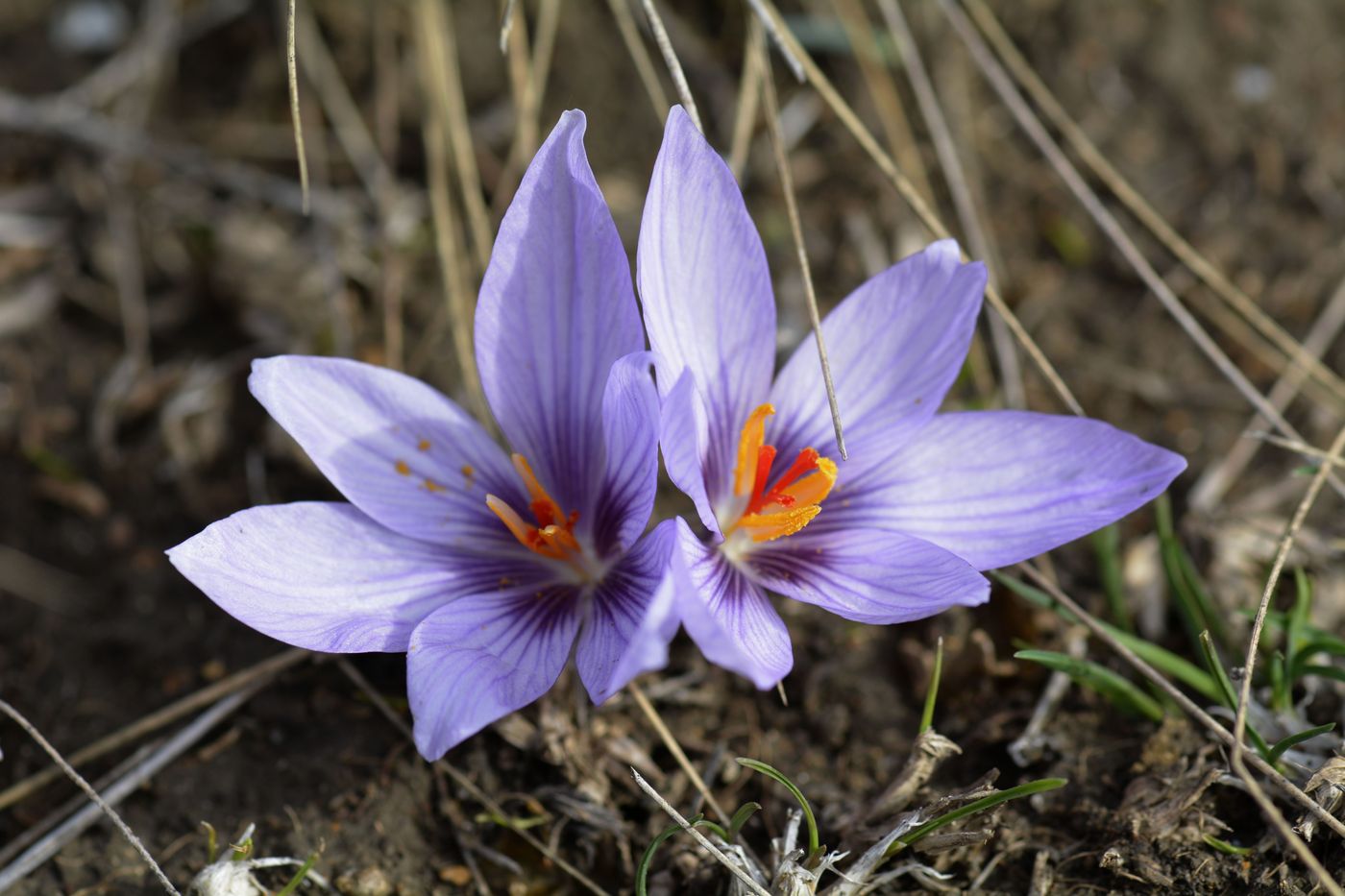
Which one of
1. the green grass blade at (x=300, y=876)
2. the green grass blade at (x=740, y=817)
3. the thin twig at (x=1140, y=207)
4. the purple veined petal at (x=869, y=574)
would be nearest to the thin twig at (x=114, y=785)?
the green grass blade at (x=300, y=876)

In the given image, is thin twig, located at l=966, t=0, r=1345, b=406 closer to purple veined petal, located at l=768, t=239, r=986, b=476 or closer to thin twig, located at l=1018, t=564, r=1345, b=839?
purple veined petal, located at l=768, t=239, r=986, b=476

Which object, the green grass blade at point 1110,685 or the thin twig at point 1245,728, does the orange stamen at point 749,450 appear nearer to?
the green grass blade at point 1110,685

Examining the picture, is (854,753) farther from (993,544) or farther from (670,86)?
(670,86)

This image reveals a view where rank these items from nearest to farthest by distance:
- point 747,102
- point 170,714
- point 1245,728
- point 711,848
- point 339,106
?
point 711,848, point 1245,728, point 170,714, point 747,102, point 339,106

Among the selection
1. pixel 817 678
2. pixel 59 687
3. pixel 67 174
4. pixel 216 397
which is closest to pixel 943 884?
pixel 817 678

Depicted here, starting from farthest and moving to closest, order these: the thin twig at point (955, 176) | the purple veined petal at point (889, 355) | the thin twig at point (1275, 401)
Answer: the thin twig at point (955, 176)
the thin twig at point (1275, 401)
the purple veined petal at point (889, 355)

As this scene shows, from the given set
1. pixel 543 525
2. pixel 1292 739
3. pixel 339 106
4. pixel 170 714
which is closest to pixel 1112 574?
pixel 1292 739

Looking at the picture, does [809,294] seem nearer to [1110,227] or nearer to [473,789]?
[1110,227]
